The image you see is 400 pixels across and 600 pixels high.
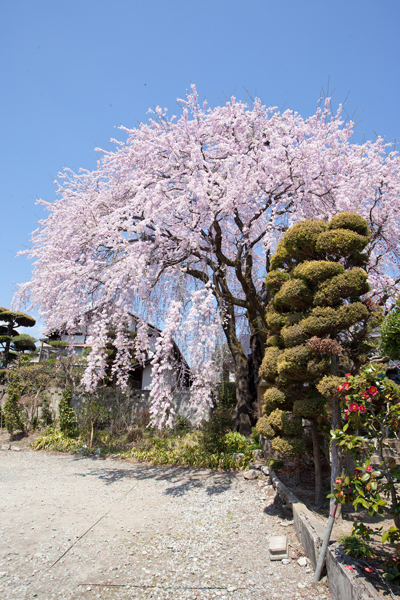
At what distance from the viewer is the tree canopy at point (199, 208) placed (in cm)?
742

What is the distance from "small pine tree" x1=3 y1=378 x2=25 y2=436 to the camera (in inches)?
416

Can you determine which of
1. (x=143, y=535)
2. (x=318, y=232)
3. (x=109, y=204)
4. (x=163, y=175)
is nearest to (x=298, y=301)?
(x=318, y=232)

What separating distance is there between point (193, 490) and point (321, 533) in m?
3.15

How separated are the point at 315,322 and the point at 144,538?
3353 mm

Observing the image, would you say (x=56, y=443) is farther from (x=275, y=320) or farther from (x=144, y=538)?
(x=275, y=320)

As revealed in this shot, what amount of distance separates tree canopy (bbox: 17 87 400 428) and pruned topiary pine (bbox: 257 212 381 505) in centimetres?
192

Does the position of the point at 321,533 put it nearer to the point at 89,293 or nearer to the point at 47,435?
the point at 89,293

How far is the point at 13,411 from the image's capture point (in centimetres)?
1067

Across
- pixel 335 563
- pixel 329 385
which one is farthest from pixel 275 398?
pixel 335 563

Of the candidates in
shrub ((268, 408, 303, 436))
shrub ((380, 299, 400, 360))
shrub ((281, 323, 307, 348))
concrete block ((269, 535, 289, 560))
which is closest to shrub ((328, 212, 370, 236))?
shrub ((281, 323, 307, 348))

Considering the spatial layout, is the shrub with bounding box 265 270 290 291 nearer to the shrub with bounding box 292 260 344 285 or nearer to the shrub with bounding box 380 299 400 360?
the shrub with bounding box 292 260 344 285

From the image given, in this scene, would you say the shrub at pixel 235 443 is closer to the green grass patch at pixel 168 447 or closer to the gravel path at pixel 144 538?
the green grass patch at pixel 168 447

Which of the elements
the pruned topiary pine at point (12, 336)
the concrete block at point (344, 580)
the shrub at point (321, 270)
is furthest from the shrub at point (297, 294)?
the pruned topiary pine at point (12, 336)

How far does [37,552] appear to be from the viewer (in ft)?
13.0
